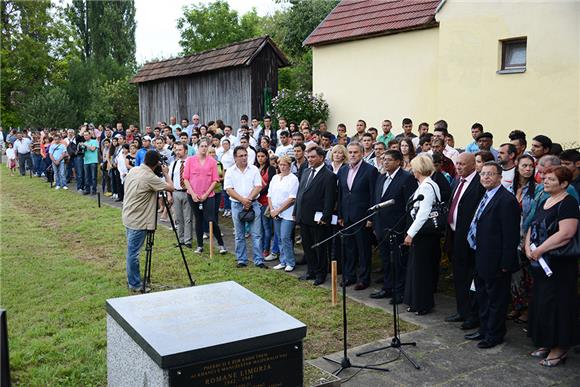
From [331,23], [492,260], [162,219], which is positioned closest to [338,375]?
[492,260]

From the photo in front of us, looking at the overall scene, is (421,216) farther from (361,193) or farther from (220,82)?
(220,82)

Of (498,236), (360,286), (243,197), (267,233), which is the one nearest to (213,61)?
(267,233)

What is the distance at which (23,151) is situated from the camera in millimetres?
25000

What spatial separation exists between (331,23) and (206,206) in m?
9.41

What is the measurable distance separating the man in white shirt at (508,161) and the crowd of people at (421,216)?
0.02 metres

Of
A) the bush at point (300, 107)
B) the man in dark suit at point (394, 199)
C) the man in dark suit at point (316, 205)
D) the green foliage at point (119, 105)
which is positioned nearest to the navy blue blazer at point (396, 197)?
the man in dark suit at point (394, 199)

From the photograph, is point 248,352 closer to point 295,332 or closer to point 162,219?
point 295,332

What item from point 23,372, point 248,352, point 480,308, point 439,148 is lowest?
point 23,372

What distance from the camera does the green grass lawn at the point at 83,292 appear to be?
20.5 ft

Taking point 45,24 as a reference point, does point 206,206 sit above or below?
below

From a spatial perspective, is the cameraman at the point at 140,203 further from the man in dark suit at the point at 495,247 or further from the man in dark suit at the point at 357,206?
the man in dark suit at the point at 495,247

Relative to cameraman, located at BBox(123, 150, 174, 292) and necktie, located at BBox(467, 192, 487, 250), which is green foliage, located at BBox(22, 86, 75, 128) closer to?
cameraman, located at BBox(123, 150, 174, 292)

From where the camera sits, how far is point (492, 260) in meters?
6.37

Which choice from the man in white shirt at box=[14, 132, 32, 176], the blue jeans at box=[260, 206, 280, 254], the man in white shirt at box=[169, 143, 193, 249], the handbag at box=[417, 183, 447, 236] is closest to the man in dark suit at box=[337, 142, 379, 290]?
the handbag at box=[417, 183, 447, 236]
